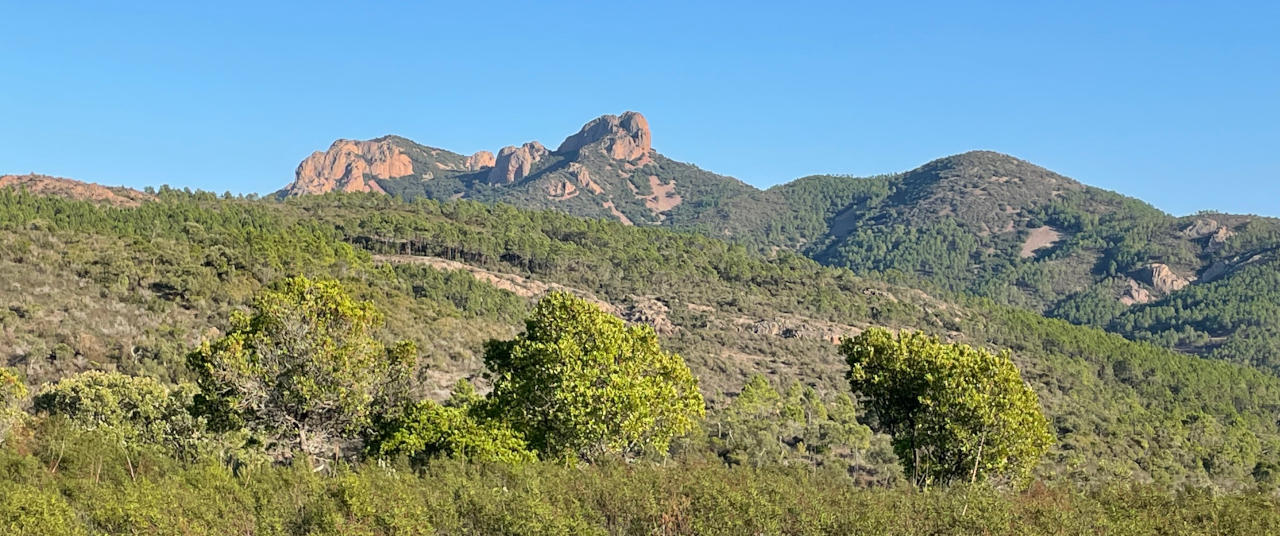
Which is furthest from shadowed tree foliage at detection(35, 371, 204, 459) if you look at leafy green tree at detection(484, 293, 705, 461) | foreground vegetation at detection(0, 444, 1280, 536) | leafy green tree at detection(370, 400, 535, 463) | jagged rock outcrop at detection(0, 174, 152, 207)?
jagged rock outcrop at detection(0, 174, 152, 207)

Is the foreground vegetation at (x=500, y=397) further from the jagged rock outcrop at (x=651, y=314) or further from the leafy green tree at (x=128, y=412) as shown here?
the jagged rock outcrop at (x=651, y=314)

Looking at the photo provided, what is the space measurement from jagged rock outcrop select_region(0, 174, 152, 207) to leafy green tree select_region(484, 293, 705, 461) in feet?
323

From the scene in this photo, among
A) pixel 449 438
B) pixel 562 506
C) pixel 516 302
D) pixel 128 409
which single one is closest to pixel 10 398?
pixel 128 409

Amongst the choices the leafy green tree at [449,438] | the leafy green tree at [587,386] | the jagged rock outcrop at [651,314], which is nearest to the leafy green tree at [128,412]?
the leafy green tree at [449,438]

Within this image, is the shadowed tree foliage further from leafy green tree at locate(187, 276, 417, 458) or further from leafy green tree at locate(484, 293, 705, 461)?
leafy green tree at locate(484, 293, 705, 461)

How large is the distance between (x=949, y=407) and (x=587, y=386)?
10931 mm

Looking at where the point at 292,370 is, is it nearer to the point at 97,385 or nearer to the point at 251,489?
the point at 251,489

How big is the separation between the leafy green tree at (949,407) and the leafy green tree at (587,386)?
6.51 m

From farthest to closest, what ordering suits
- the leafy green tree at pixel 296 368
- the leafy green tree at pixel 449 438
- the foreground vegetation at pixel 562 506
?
1. the leafy green tree at pixel 296 368
2. the leafy green tree at pixel 449 438
3. the foreground vegetation at pixel 562 506

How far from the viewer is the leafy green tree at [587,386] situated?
85.6 feet

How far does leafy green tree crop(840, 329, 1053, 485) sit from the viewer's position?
28.5 metres

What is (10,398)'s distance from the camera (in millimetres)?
34438

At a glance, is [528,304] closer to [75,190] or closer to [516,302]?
[516,302]

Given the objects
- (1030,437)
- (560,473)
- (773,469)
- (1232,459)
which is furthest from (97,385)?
(1232,459)
